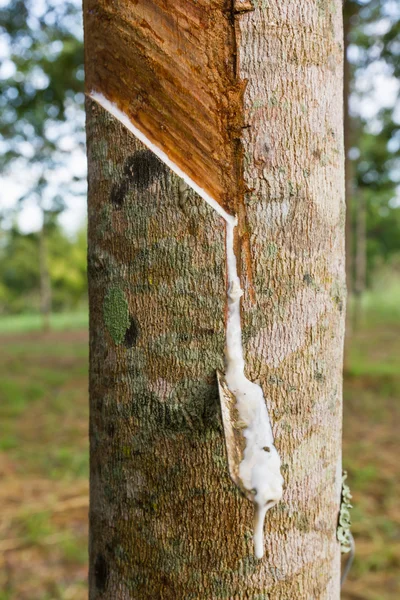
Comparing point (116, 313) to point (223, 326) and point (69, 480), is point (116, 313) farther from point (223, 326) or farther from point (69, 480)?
point (69, 480)

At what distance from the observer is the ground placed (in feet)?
9.11

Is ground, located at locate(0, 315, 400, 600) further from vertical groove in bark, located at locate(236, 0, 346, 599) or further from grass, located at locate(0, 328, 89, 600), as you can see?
vertical groove in bark, located at locate(236, 0, 346, 599)

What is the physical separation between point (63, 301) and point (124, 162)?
25030 millimetres

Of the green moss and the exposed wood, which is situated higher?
the exposed wood

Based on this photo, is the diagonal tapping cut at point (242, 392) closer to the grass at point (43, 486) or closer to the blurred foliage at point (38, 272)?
the grass at point (43, 486)

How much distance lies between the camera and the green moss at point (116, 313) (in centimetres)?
75

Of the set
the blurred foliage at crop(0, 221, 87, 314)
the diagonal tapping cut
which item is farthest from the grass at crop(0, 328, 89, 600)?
the blurred foliage at crop(0, 221, 87, 314)

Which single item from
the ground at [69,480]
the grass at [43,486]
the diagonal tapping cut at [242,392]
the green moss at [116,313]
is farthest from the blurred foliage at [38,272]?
the diagonal tapping cut at [242,392]

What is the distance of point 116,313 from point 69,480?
360 centimetres

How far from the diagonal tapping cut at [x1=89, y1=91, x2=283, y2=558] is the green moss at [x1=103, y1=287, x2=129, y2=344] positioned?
16 cm

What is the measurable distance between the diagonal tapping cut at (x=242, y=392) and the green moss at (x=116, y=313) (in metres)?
0.16

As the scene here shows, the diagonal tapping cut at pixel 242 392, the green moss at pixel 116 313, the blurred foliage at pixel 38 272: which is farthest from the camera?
the blurred foliage at pixel 38 272

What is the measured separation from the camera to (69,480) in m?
3.94

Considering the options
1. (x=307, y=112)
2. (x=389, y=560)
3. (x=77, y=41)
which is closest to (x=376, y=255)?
(x=77, y=41)
